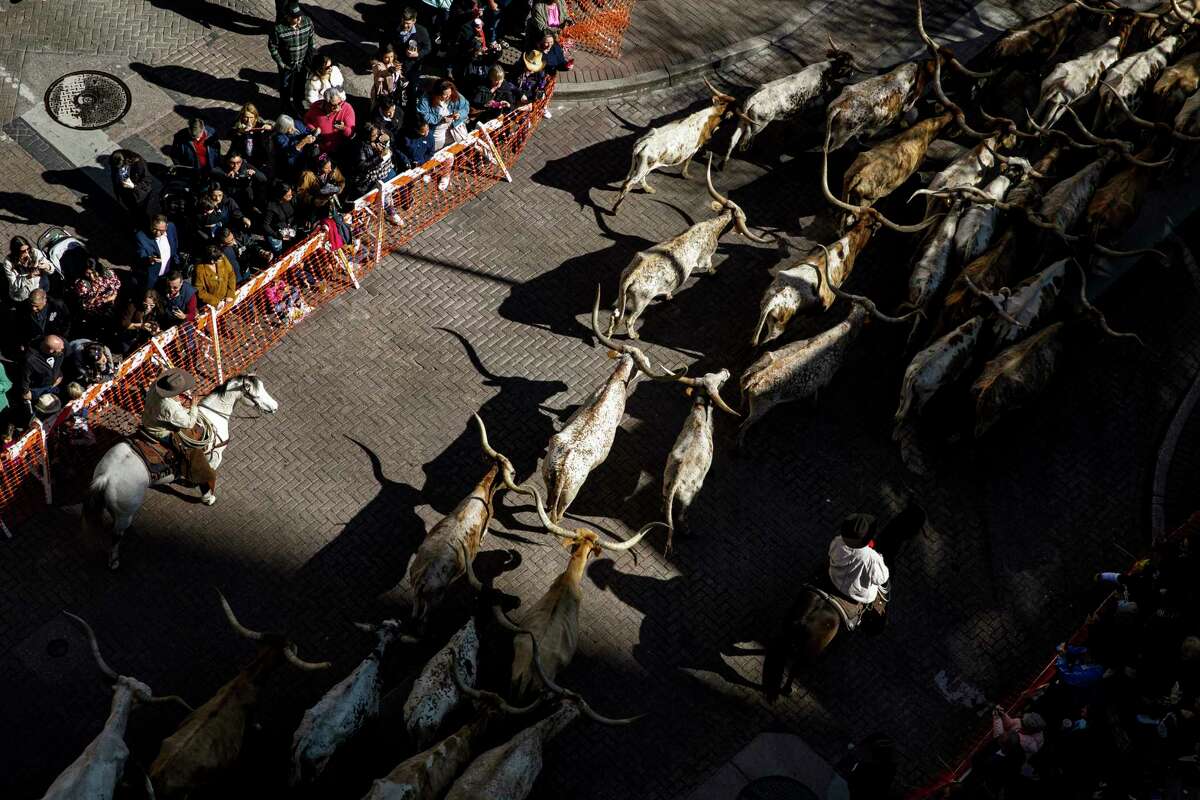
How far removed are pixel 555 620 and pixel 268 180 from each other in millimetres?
8326

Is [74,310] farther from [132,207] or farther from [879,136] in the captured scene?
[879,136]

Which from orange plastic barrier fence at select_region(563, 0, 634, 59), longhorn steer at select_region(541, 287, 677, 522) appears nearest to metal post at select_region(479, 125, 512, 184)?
orange plastic barrier fence at select_region(563, 0, 634, 59)

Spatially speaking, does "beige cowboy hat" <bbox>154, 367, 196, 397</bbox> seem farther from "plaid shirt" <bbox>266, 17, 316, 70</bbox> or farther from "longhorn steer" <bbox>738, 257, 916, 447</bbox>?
"longhorn steer" <bbox>738, 257, 916, 447</bbox>

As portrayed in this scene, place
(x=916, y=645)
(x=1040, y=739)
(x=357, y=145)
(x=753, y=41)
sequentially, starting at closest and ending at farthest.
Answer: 1. (x=1040, y=739)
2. (x=916, y=645)
3. (x=357, y=145)
4. (x=753, y=41)

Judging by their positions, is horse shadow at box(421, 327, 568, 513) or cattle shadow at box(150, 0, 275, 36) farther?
cattle shadow at box(150, 0, 275, 36)

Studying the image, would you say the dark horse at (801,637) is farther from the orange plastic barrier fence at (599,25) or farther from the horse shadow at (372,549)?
the orange plastic barrier fence at (599,25)

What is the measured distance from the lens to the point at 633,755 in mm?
16203

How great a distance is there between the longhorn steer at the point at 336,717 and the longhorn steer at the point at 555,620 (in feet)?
5.33

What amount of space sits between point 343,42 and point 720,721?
13.5 m

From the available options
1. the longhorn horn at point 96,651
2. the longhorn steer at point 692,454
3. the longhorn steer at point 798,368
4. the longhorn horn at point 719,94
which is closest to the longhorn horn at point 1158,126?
the longhorn steer at point 798,368

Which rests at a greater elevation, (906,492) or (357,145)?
(357,145)

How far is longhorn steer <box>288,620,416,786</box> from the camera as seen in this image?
585 inches

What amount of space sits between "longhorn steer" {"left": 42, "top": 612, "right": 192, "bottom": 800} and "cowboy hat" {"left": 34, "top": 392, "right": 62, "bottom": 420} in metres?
3.60

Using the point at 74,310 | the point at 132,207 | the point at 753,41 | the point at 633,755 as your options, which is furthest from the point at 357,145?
the point at 633,755
